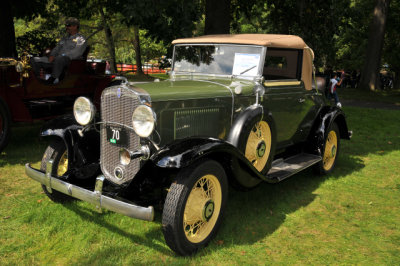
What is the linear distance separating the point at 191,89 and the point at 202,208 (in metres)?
1.29

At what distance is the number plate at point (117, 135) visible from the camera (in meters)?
3.45

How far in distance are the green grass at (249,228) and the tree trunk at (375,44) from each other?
1522cm

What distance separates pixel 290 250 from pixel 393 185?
9.43 feet

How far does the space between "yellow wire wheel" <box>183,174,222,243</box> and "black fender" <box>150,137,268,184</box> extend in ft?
0.89

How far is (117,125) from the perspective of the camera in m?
3.47

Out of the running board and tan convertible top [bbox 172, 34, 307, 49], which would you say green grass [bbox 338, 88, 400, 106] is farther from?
tan convertible top [bbox 172, 34, 307, 49]

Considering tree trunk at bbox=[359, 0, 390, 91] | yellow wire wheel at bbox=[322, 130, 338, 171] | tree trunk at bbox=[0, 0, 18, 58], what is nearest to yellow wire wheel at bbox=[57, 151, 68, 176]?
yellow wire wheel at bbox=[322, 130, 338, 171]

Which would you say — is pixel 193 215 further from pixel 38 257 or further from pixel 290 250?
pixel 38 257

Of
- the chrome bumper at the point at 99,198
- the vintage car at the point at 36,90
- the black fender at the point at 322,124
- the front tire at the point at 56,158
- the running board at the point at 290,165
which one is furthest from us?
the vintage car at the point at 36,90

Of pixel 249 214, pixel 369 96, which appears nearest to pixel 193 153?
pixel 249 214

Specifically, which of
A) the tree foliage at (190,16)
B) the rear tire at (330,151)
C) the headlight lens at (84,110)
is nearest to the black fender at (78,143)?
the headlight lens at (84,110)

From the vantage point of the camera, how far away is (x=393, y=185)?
5332mm

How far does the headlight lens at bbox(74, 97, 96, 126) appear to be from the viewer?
352cm

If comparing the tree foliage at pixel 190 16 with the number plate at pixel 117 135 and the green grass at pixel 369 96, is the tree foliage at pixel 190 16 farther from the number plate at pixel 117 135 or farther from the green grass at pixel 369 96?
the green grass at pixel 369 96
